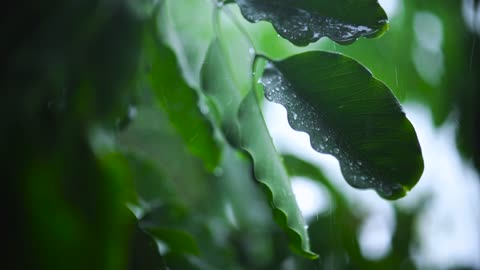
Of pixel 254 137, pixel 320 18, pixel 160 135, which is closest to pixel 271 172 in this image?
pixel 254 137

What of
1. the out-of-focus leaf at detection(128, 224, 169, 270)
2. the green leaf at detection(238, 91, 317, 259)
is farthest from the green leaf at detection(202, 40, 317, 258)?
the out-of-focus leaf at detection(128, 224, 169, 270)

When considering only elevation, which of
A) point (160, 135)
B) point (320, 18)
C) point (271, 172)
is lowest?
point (160, 135)

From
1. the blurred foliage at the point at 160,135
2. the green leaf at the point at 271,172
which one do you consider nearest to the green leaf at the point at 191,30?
the blurred foliage at the point at 160,135

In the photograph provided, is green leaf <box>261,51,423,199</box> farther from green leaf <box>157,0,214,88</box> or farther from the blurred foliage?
green leaf <box>157,0,214,88</box>

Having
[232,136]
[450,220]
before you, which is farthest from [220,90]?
[450,220]

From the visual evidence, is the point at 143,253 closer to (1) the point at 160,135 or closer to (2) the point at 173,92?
(2) the point at 173,92

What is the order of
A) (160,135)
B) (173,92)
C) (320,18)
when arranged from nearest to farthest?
1. (320,18)
2. (173,92)
3. (160,135)

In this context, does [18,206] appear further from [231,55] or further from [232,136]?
[231,55]
